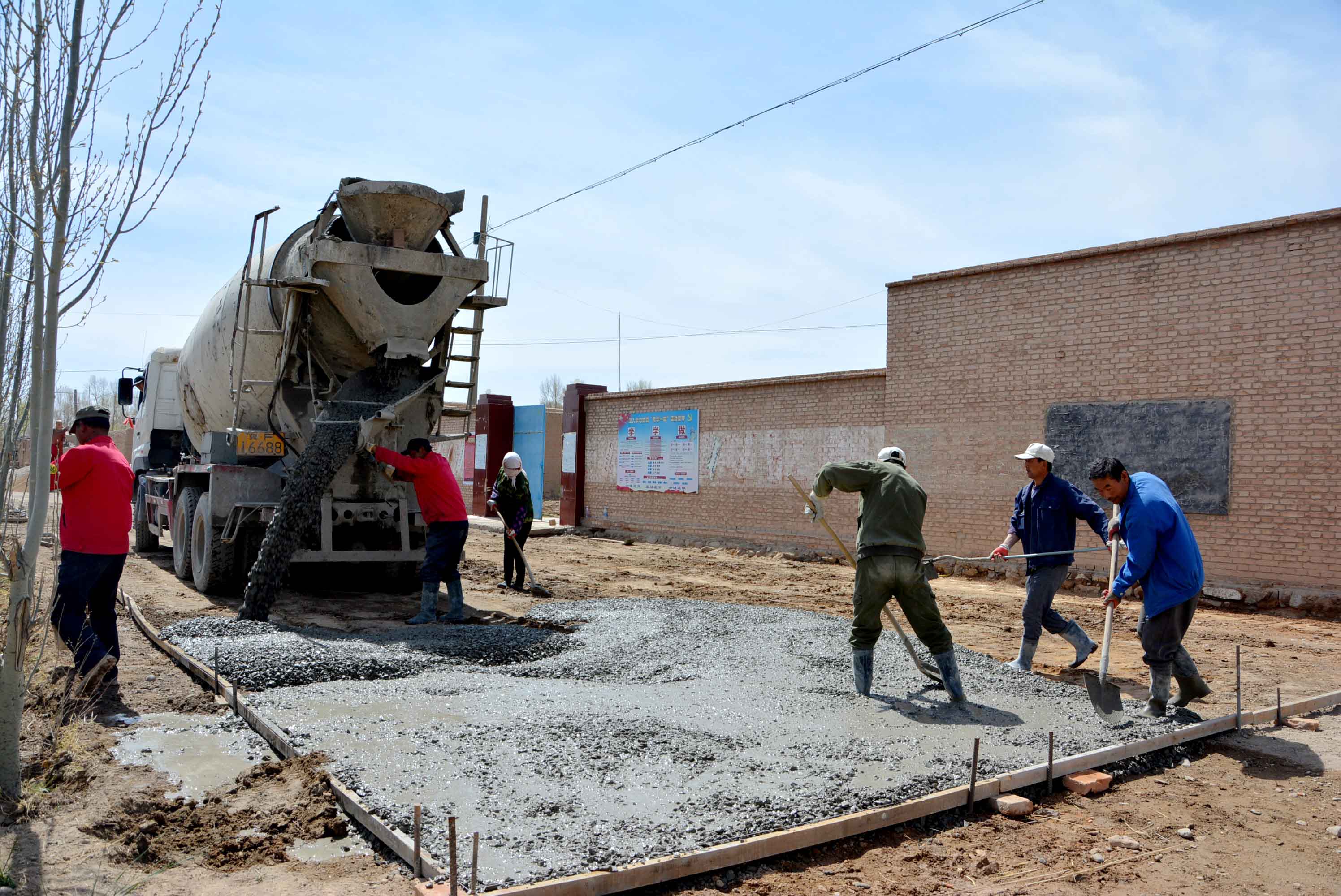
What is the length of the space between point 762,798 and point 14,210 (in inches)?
148

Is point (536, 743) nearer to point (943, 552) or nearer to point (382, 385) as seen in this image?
point (382, 385)

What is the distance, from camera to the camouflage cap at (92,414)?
5.55 meters

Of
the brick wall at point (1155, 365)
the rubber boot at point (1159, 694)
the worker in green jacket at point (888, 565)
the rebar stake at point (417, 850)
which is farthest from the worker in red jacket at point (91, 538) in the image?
the brick wall at point (1155, 365)

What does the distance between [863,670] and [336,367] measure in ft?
18.5

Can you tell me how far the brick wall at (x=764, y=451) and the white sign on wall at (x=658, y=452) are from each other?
146mm

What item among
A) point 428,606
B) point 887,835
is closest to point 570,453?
point 428,606

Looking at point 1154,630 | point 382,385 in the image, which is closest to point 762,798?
point 1154,630

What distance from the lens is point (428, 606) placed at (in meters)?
8.08

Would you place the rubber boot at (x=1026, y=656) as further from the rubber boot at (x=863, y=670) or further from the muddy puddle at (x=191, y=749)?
the muddy puddle at (x=191, y=749)

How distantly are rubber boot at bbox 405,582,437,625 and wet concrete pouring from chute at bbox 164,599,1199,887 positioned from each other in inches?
22.4

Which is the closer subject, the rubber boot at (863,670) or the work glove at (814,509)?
the rubber boot at (863,670)

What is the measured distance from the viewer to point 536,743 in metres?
4.45

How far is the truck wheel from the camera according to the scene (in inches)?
400

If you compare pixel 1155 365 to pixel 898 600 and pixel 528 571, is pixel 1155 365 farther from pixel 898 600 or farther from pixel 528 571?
pixel 528 571
